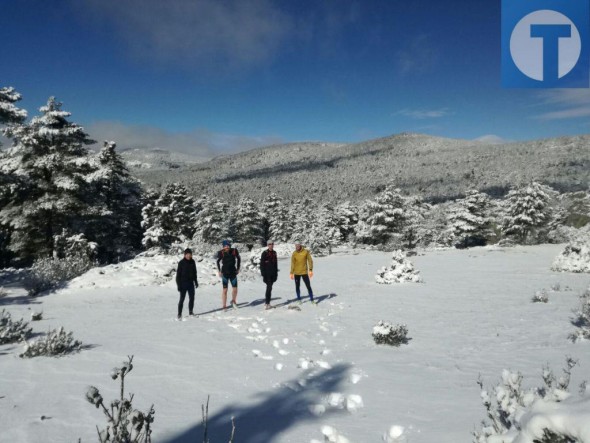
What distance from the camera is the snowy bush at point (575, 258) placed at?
14600 millimetres

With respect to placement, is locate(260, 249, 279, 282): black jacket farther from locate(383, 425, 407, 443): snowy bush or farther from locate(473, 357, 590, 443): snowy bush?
locate(473, 357, 590, 443): snowy bush

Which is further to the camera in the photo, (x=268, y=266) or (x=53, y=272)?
(x=53, y=272)

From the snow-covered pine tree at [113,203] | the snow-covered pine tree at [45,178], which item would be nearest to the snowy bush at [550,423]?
the snow-covered pine tree at [45,178]

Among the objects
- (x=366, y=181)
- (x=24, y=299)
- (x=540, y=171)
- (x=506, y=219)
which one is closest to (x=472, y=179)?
(x=540, y=171)

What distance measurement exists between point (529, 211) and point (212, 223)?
115 feet

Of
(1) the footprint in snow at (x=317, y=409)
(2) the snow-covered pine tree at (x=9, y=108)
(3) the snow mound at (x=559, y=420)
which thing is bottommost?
(1) the footprint in snow at (x=317, y=409)

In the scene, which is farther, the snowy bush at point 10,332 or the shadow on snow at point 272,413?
the snowy bush at point 10,332

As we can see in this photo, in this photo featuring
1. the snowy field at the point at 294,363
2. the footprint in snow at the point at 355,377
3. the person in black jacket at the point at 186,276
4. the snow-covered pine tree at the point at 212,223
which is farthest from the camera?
the snow-covered pine tree at the point at 212,223

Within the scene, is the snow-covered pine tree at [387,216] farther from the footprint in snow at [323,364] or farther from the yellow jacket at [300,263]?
the footprint in snow at [323,364]

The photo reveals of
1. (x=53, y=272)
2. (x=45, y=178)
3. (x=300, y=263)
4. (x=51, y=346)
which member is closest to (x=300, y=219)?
(x=45, y=178)

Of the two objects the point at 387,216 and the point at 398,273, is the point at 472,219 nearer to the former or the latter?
the point at 387,216

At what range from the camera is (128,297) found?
1279 cm

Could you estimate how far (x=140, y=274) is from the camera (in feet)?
50.4

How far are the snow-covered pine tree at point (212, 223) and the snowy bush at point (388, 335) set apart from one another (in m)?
41.0
